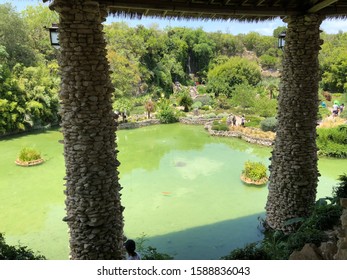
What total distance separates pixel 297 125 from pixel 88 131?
3.56 m

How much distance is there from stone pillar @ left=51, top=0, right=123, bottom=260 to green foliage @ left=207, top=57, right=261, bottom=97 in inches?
946

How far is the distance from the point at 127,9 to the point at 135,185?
617 centimetres

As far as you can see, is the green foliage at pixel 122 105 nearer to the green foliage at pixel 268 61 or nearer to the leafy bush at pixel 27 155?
the leafy bush at pixel 27 155

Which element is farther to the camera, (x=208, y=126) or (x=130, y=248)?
(x=208, y=126)

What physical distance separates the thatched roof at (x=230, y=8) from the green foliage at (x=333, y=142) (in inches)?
334

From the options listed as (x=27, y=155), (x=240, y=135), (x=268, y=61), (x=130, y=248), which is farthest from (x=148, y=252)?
(x=268, y=61)

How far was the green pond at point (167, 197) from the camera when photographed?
274 inches

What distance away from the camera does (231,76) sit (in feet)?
95.1

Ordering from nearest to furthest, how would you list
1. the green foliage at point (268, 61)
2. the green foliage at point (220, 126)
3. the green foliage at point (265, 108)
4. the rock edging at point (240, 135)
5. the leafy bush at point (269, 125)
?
1. the rock edging at point (240, 135)
2. the leafy bush at point (269, 125)
3. the green foliage at point (220, 126)
4. the green foliage at point (265, 108)
5. the green foliage at point (268, 61)

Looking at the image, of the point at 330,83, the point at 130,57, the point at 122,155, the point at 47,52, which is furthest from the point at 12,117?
the point at 330,83

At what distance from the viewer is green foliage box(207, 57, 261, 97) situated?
28.1 metres

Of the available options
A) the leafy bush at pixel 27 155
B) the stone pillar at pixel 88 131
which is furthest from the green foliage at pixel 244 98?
the stone pillar at pixel 88 131

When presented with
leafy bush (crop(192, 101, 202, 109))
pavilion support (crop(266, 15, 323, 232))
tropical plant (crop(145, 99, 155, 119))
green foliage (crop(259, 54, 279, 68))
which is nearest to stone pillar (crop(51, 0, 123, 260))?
pavilion support (crop(266, 15, 323, 232))

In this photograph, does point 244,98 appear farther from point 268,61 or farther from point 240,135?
point 268,61
